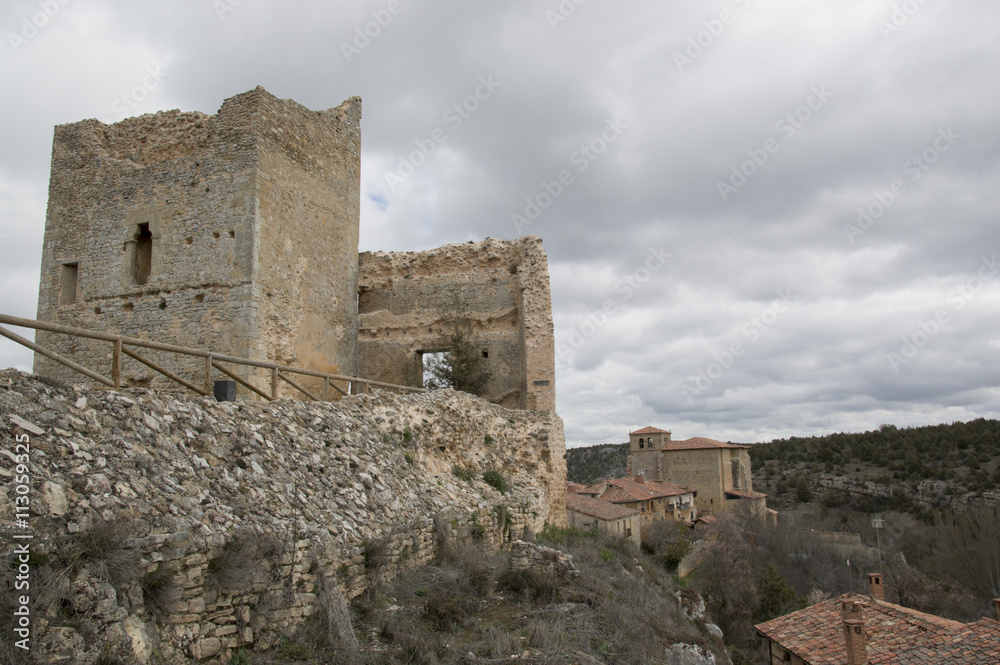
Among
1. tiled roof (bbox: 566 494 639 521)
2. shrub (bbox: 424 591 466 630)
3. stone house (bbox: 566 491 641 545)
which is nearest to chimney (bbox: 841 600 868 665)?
stone house (bbox: 566 491 641 545)

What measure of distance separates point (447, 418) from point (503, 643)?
5733 mm

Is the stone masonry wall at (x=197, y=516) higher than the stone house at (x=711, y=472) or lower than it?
higher

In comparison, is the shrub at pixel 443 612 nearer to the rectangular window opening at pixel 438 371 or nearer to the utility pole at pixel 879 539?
the rectangular window opening at pixel 438 371

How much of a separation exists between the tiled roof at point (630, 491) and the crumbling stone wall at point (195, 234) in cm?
3032

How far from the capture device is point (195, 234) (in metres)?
11.3

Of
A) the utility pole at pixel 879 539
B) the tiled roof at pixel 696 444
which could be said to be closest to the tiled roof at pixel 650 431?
the tiled roof at pixel 696 444

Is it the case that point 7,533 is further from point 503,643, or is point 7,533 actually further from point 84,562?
point 503,643

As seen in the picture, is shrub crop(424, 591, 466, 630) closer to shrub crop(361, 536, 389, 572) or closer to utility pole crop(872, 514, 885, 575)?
shrub crop(361, 536, 389, 572)

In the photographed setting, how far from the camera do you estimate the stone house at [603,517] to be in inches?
1169

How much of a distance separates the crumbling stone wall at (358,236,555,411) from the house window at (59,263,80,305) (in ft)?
18.8

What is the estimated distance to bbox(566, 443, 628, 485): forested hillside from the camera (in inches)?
2867

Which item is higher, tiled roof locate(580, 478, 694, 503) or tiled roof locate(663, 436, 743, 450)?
tiled roof locate(663, 436, 743, 450)

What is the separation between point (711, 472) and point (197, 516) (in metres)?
49.9

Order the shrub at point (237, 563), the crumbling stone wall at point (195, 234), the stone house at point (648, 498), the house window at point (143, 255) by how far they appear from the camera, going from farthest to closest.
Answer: the stone house at point (648, 498) < the house window at point (143, 255) < the crumbling stone wall at point (195, 234) < the shrub at point (237, 563)
